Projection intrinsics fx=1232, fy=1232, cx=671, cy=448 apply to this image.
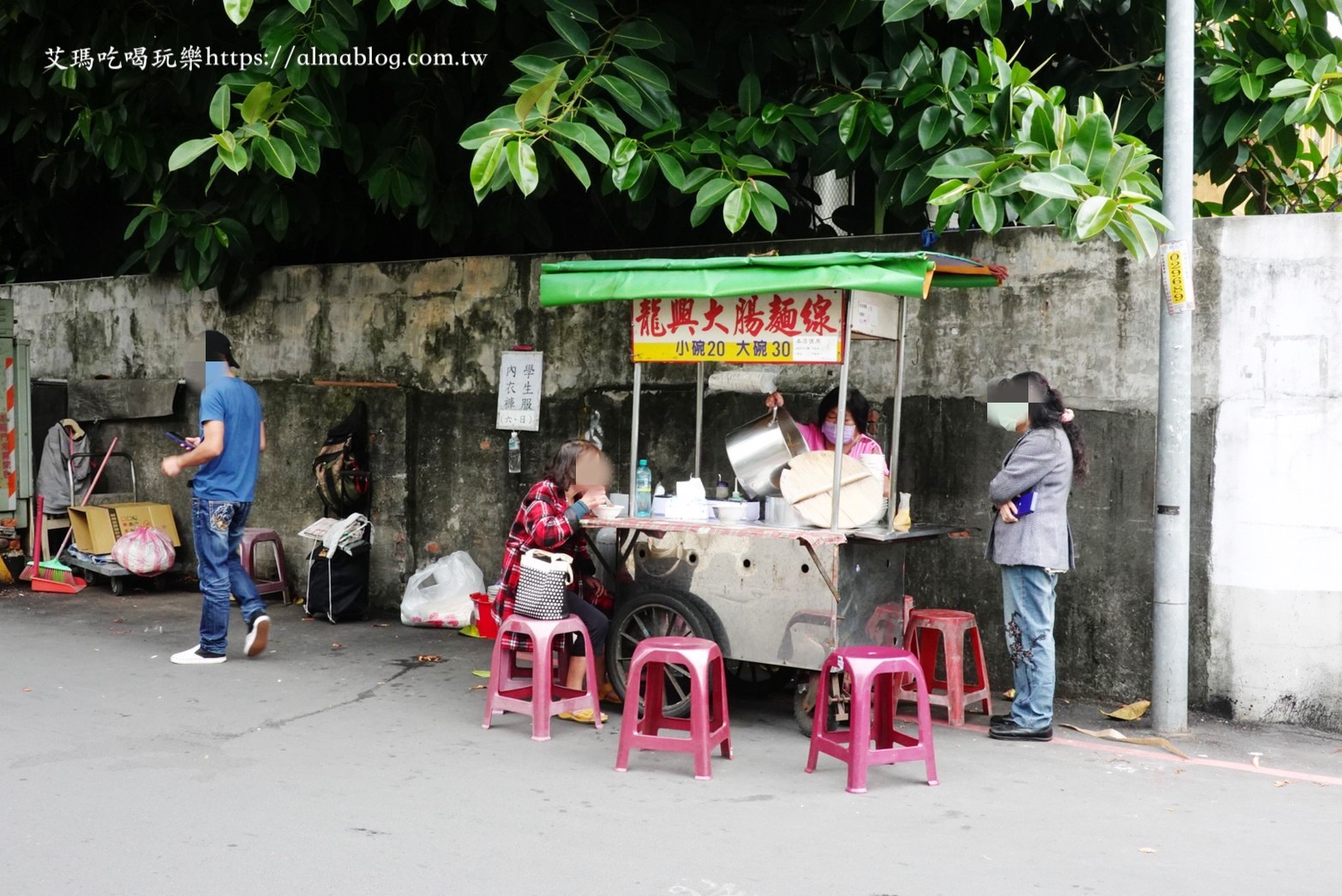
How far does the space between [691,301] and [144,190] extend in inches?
239

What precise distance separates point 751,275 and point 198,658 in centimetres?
417

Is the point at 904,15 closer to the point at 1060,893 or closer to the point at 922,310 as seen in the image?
the point at 922,310

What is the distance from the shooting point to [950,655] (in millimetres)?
6262

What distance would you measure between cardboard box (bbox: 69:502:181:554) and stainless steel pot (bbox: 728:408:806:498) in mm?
5693

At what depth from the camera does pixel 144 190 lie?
10.1 m

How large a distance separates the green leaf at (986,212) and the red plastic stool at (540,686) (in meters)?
2.72

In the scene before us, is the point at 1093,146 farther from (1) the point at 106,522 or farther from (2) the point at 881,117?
(1) the point at 106,522

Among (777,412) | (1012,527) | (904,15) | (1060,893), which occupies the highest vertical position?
(904,15)

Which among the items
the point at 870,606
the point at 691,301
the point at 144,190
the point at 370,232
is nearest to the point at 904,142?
the point at 691,301

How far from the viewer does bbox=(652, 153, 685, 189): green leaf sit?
6.42m

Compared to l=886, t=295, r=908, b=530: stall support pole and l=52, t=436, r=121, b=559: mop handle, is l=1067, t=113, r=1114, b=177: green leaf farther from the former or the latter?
l=52, t=436, r=121, b=559: mop handle

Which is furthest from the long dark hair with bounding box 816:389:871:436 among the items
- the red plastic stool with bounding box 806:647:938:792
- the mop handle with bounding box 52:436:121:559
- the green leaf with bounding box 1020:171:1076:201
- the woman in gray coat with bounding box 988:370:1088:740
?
the mop handle with bounding box 52:436:121:559

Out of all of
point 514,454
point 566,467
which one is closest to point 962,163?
point 566,467

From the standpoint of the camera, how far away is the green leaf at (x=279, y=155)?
6.38 m
